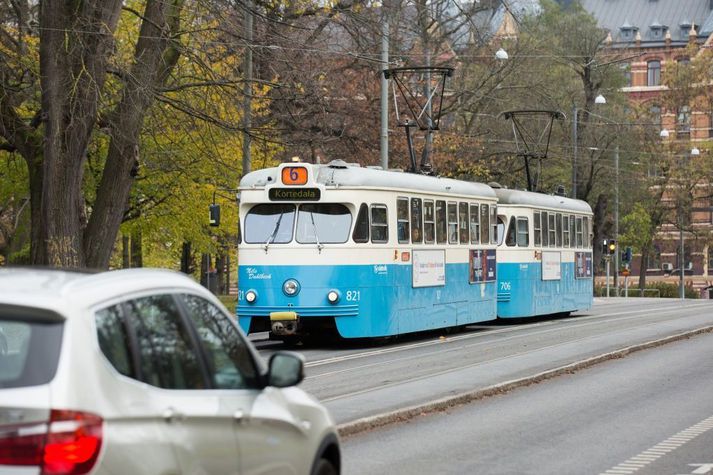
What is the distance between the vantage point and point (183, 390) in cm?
537

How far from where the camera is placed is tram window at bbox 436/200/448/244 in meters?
27.2

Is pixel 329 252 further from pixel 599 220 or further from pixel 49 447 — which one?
pixel 599 220

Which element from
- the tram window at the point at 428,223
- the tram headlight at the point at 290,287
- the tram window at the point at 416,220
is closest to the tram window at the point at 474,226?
the tram window at the point at 428,223

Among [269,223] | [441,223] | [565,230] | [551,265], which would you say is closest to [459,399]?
[269,223]

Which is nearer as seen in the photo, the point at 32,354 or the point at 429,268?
the point at 32,354

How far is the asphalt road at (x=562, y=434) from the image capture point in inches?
422

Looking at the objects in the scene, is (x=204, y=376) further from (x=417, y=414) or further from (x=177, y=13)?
(x=177, y=13)

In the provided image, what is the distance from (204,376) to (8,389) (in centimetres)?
118

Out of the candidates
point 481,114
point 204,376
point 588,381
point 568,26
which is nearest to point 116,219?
point 588,381

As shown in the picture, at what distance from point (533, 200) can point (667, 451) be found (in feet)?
75.1

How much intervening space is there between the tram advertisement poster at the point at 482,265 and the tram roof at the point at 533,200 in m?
2.74

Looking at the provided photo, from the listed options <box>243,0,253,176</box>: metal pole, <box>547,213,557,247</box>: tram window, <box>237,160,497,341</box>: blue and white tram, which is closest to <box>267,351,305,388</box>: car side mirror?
<box>237,160,497,341</box>: blue and white tram

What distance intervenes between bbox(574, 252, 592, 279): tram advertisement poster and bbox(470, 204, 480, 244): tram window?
27.3 feet

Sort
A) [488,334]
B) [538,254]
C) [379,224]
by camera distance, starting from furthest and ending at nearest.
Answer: [538,254]
[488,334]
[379,224]
